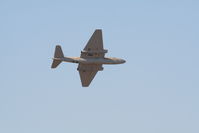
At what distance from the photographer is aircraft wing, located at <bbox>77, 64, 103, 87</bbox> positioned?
533 ft

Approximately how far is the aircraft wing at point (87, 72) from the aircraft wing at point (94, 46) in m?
5.82

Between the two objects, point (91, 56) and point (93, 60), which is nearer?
point (93, 60)

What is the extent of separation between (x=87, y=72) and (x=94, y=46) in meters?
8.89

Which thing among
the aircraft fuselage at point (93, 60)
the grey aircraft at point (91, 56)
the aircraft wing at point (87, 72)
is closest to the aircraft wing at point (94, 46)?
the grey aircraft at point (91, 56)

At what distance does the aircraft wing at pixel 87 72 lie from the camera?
16238cm

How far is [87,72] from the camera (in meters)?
164

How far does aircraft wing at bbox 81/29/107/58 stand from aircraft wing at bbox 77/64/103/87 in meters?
5.82

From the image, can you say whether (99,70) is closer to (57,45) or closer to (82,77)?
(82,77)

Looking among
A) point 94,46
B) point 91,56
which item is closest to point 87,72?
point 91,56

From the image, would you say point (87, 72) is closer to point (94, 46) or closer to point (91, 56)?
point (91, 56)

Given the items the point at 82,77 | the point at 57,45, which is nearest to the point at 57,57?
the point at 57,45

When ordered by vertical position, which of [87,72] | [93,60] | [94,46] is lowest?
[87,72]

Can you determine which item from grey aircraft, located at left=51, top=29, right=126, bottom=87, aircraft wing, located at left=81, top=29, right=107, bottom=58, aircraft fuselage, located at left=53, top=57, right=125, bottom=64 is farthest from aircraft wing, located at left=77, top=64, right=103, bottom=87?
aircraft wing, located at left=81, top=29, right=107, bottom=58

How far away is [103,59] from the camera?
15862 centimetres
